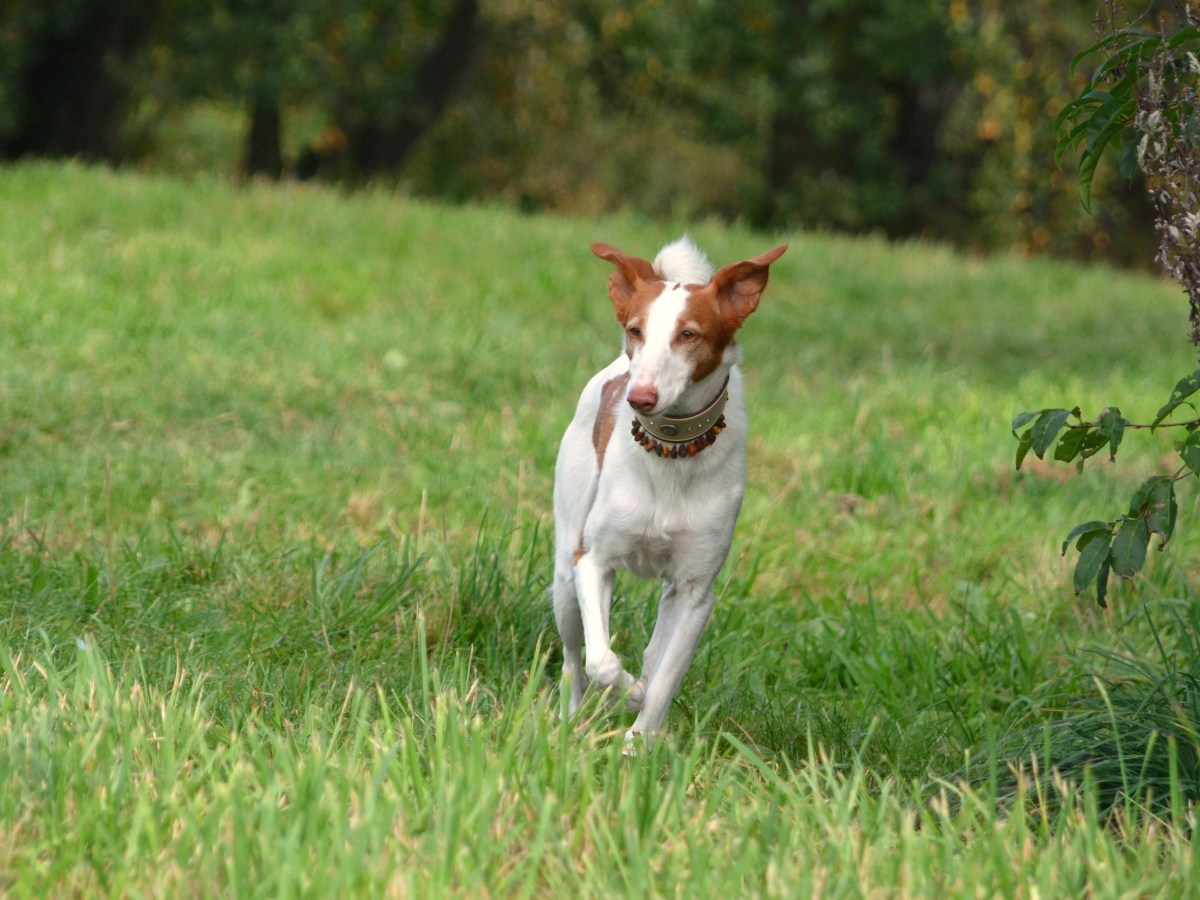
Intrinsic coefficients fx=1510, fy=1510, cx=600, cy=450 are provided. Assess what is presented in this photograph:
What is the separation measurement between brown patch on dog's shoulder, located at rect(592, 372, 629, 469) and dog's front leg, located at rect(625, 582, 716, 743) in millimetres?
407

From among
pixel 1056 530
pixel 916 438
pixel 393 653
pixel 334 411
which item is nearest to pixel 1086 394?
pixel 916 438

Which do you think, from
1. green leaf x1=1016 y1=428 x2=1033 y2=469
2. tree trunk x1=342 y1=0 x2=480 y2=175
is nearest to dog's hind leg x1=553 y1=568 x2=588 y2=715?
green leaf x1=1016 y1=428 x2=1033 y2=469

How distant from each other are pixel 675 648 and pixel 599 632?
8.6 inches

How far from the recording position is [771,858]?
2.55 metres

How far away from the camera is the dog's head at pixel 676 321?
3443 millimetres

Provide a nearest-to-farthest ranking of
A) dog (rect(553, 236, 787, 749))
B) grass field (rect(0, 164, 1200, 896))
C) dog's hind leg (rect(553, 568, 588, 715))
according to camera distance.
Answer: grass field (rect(0, 164, 1200, 896))
dog (rect(553, 236, 787, 749))
dog's hind leg (rect(553, 568, 588, 715))

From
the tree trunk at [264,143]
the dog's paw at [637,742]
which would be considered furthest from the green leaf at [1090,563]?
the tree trunk at [264,143]

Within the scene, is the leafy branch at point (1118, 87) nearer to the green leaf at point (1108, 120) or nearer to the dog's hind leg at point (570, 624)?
the green leaf at point (1108, 120)

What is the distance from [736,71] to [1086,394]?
11601 mm

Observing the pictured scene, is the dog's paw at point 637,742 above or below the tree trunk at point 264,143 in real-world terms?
below

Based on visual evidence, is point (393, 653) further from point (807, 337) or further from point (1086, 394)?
point (807, 337)

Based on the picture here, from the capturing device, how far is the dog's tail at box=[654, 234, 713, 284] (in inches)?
152

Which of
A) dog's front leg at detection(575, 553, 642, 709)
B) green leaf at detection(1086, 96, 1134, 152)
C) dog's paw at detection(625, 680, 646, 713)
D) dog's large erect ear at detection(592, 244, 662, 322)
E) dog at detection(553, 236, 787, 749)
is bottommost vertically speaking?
dog's paw at detection(625, 680, 646, 713)

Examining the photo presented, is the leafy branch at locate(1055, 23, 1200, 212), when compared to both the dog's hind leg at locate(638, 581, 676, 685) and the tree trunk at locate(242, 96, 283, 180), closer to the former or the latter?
the dog's hind leg at locate(638, 581, 676, 685)
